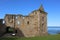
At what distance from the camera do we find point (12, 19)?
41188mm

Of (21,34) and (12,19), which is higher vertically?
(12,19)

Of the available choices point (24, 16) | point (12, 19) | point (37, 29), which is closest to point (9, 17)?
point (12, 19)

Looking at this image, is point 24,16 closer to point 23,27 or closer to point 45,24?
point 23,27

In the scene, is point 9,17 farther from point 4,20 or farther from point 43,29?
point 43,29

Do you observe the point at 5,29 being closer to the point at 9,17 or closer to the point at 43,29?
the point at 9,17

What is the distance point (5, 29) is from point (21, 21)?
177 inches

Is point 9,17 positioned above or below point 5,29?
above

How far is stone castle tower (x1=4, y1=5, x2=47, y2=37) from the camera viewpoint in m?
40.4

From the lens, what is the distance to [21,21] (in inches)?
1618

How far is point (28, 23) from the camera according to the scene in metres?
40.9

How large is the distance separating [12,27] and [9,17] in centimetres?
264

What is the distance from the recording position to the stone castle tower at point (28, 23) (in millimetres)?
40438

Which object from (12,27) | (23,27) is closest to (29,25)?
(23,27)

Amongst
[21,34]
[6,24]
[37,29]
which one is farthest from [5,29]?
[37,29]
